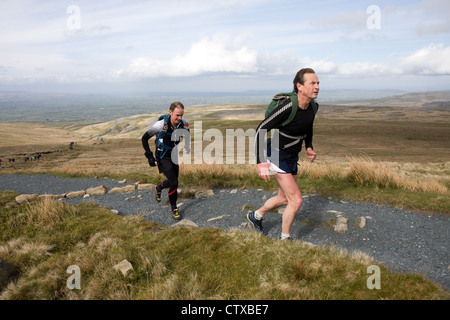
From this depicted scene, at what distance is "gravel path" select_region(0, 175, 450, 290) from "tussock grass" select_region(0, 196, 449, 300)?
0.82 metres

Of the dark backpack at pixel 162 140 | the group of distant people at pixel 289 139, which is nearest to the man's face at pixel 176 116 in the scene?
the dark backpack at pixel 162 140

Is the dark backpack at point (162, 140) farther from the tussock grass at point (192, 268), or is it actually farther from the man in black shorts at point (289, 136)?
the man in black shorts at point (289, 136)

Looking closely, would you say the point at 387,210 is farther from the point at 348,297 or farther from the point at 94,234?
the point at 94,234

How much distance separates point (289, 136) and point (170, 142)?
3.51 m

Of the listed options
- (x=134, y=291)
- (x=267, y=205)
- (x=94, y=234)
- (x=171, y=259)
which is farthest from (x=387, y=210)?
(x=94, y=234)

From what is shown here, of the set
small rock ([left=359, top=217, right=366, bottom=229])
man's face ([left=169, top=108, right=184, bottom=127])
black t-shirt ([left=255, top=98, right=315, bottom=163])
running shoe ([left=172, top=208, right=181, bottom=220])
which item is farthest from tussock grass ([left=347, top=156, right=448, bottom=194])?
man's face ([left=169, top=108, right=184, bottom=127])

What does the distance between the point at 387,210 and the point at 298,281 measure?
156 inches

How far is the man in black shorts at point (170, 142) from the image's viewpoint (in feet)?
22.5

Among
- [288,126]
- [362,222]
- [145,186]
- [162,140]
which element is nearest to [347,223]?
[362,222]

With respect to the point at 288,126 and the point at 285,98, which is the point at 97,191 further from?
the point at 285,98

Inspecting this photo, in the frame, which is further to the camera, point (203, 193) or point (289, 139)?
point (203, 193)

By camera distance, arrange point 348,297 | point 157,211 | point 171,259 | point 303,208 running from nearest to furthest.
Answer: point 348,297, point 171,259, point 303,208, point 157,211

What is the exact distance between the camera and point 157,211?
7.55m

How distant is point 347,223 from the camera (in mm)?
5664
